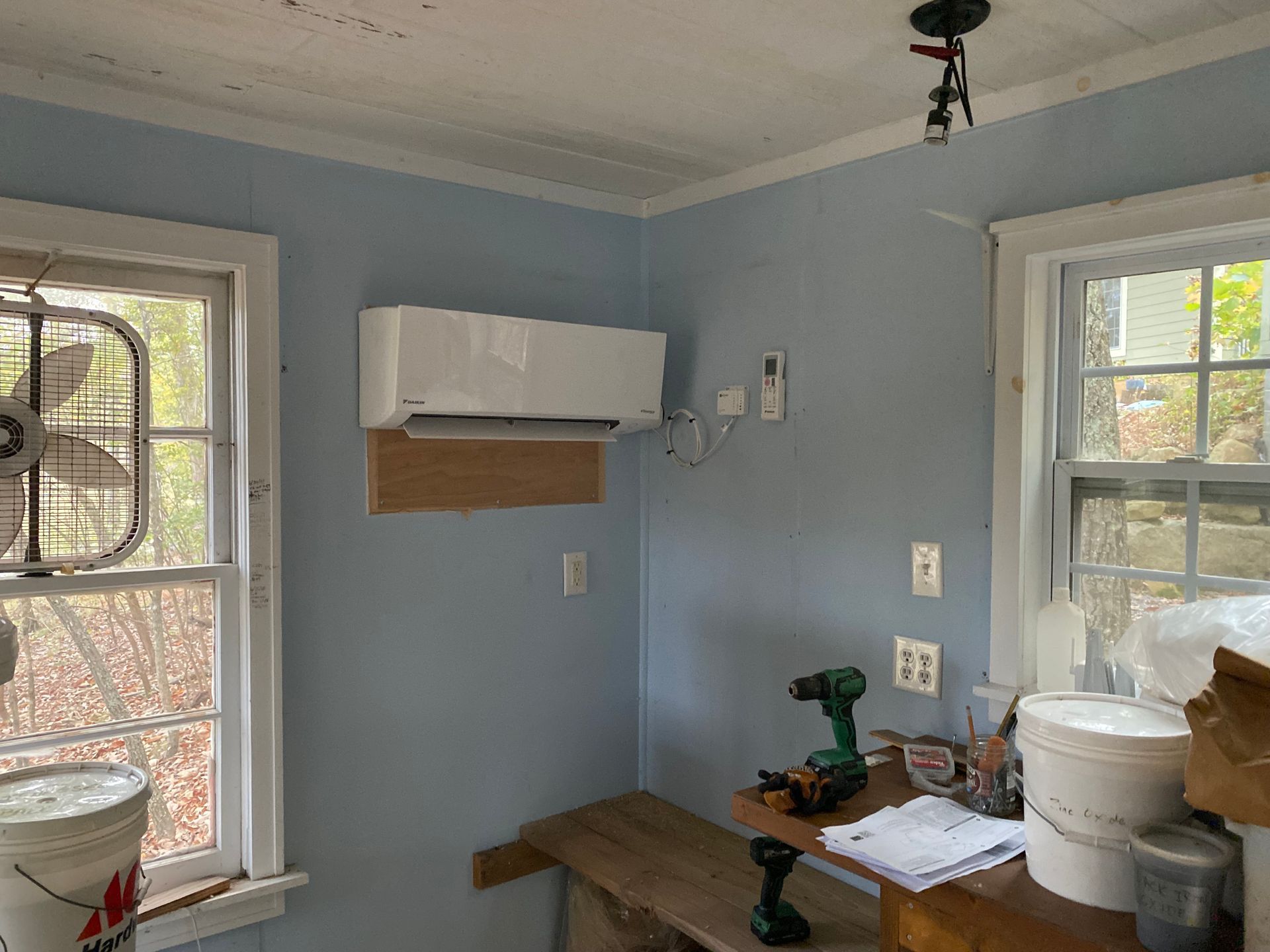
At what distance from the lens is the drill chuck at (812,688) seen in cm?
187

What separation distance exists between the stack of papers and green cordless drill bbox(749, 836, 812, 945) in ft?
1.06

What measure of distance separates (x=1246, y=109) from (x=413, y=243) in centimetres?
175

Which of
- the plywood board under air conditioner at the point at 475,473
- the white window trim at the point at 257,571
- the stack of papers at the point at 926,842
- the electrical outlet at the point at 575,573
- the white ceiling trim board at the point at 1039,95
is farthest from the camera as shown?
the electrical outlet at the point at 575,573

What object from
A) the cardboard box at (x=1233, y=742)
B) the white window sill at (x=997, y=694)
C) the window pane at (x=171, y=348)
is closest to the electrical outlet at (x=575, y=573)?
the window pane at (x=171, y=348)

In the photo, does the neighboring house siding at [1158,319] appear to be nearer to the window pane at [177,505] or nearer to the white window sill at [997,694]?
the white window sill at [997,694]

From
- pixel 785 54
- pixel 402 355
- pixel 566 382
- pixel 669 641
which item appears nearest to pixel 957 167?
pixel 785 54

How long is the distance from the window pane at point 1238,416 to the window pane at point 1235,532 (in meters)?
0.06

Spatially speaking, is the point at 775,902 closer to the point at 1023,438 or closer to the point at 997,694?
the point at 997,694

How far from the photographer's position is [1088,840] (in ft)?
4.38

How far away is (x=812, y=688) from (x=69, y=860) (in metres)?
1.34

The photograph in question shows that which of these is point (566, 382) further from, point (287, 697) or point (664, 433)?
point (287, 697)

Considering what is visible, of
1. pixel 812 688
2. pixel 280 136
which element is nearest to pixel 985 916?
pixel 812 688

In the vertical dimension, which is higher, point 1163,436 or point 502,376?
point 502,376

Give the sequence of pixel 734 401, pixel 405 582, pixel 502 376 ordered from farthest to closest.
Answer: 1. pixel 734 401
2. pixel 405 582
3. pixel 502 376
